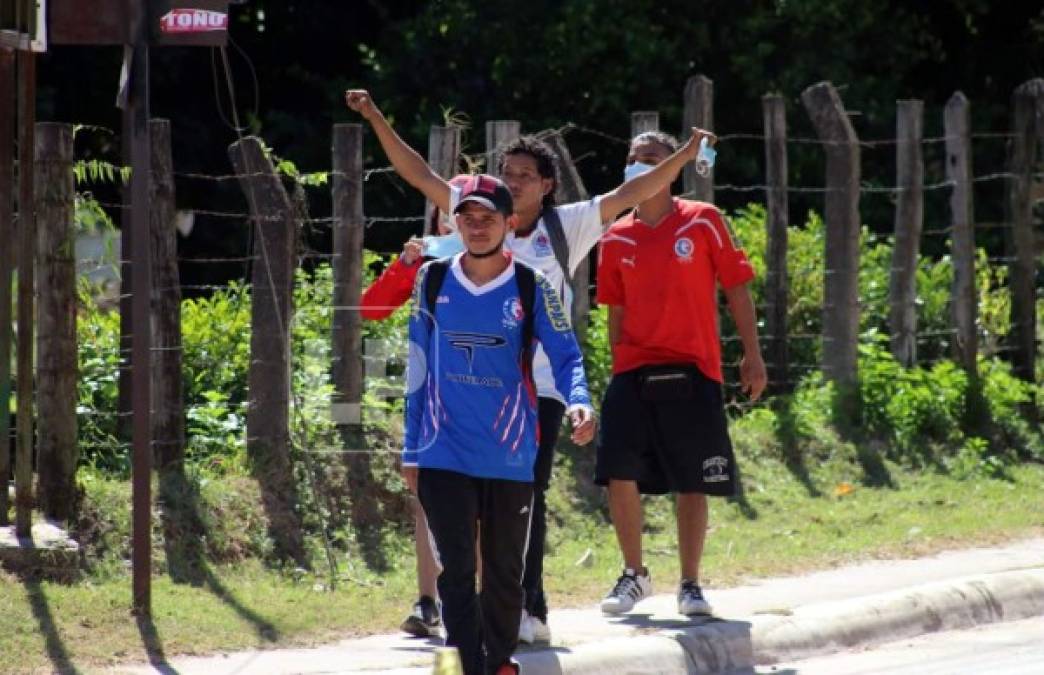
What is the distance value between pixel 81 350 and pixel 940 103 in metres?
12.5

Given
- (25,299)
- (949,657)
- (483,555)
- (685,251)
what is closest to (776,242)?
(685,251)

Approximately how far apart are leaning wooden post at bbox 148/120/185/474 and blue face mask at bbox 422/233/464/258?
8.00ft

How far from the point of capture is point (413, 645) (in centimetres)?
773

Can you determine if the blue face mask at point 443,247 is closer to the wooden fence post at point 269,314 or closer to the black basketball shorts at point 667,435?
the black basketball shorts at point 667,435

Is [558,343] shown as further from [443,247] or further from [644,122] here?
[644,122]

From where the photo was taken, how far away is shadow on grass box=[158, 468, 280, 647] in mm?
8719

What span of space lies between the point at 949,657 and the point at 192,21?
406cm

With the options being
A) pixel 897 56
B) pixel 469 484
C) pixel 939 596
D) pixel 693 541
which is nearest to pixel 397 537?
pixel 693 541

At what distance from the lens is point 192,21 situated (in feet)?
26.0

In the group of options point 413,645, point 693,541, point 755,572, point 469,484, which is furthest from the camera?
point 755,572

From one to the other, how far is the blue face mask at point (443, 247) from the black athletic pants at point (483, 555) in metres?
1.05

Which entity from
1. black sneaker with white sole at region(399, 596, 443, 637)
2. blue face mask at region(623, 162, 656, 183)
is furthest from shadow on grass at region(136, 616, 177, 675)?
blue face mask at region(623, 162, 656, 183)

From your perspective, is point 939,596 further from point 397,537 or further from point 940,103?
point 940,103

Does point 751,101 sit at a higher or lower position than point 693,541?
higher
